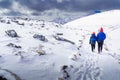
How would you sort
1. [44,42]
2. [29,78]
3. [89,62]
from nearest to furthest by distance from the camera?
[29,78] → [89,62] → [44,42]

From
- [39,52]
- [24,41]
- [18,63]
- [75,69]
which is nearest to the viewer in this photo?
[18,63]

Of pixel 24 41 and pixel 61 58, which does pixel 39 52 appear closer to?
pixel 61 58

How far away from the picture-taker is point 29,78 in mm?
15531

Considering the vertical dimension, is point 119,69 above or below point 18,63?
below

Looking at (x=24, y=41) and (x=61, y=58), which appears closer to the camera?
(x=61, y=58)

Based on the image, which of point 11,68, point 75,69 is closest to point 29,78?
point 11,68

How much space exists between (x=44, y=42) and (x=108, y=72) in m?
6.91

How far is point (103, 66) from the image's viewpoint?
1975cm

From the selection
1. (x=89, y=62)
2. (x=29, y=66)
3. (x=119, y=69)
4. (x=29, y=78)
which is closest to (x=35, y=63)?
(x=29, y=66)

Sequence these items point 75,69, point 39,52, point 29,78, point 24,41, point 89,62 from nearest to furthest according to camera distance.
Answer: point 29,78 → point 75,69 → point 39,52 → point 89,62 → point 24,41

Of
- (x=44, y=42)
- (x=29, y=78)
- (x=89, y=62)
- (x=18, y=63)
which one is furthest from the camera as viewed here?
(x=44, y=42)

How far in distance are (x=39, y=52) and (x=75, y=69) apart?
273 cm

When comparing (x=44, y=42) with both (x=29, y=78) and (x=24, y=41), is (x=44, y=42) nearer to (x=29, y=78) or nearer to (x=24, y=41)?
(x=24, y=41)

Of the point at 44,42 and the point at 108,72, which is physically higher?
the point at 44,42
